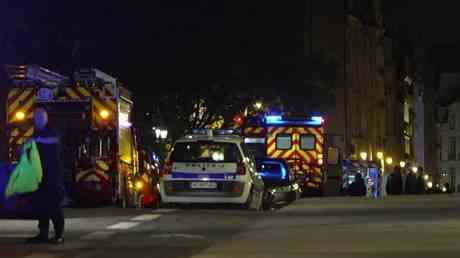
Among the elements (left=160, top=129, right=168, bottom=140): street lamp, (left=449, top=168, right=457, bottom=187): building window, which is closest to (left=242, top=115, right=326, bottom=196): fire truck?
(left=160, top=129, right=168, bottom=140): street lamp

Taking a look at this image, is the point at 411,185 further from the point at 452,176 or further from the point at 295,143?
the point at 452,176

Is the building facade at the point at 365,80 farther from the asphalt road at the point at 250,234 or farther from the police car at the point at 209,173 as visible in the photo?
the asphalt road at the point at 250,234

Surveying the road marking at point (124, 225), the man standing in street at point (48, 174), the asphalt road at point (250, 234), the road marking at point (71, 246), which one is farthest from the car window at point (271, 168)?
the man standing in street at point (48, 174)

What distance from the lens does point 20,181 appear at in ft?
44.8

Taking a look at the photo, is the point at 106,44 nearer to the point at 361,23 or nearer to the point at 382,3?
the point at 361,23

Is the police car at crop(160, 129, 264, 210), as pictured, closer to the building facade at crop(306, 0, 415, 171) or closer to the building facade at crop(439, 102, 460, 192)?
the building facade at crop(306, 0, 415, 171)

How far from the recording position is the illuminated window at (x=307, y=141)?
3681 cm

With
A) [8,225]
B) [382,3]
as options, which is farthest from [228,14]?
[382,3]

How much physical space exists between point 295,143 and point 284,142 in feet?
1.23

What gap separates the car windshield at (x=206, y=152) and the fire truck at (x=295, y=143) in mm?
13770

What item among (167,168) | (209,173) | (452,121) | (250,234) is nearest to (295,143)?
(167,168)

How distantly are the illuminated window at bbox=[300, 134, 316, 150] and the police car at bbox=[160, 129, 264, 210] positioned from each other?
1387 cm

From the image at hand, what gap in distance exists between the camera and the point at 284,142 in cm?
3716

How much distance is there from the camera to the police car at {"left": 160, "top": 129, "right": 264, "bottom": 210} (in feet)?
73.9
